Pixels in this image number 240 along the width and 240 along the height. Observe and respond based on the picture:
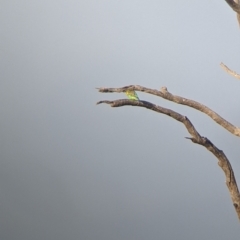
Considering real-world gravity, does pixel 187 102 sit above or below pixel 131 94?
below

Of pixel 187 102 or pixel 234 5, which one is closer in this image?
pixel 234 5

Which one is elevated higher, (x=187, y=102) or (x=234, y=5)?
(x=234, y=5)

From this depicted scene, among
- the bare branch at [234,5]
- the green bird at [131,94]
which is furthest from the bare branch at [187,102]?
the bare branch at [234,5]

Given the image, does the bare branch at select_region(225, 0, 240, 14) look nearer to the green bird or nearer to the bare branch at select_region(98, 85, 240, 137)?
the bare branch at select_region(98, 85, 240, 137)

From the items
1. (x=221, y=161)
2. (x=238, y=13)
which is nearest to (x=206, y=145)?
(x=221, y=161)

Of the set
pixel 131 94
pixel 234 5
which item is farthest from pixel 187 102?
pixel 234 5

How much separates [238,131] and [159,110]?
92 cm

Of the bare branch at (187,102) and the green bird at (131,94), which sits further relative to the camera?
the green bird at (131,94)

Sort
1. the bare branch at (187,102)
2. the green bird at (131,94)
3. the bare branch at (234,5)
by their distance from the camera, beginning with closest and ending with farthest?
the bare branch at (234,5) → the bare branch at (187,102) → the green bird at (131,94)

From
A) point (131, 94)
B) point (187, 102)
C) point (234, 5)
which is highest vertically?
point (234, 5)

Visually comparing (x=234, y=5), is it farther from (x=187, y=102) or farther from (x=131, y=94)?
(x=131, y=94)

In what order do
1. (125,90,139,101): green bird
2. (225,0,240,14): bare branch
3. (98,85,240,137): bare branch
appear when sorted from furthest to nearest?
(125,90,139,101): green bird
(98,85,240,137): bare branch
(225,0,240,14): bare branch

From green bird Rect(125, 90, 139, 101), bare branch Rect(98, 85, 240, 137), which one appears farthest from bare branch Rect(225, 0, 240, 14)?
green bird Rect(125, 90, 139, 101)

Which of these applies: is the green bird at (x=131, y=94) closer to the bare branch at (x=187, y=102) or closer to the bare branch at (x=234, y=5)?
the bare branch at (x=187, y=102)
